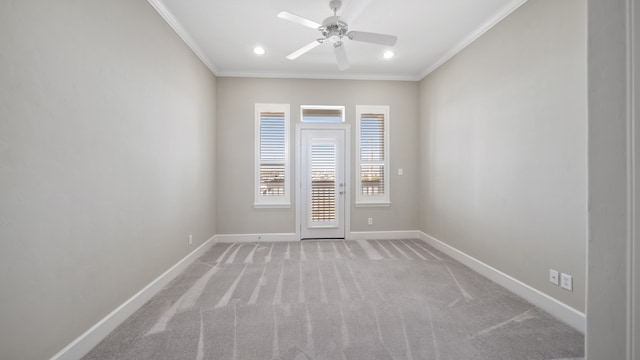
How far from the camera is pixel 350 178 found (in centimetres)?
461

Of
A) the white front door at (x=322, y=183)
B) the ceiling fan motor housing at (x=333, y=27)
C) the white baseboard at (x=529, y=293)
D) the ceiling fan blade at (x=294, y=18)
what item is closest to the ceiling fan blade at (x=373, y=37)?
the ceiling fan motor housing at (x=333, y=27)

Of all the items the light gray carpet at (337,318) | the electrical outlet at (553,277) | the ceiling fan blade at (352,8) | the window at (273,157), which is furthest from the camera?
the window at (273,157)

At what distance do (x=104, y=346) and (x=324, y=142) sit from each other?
12.1 ft

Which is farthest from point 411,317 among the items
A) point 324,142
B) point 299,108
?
point 299,108

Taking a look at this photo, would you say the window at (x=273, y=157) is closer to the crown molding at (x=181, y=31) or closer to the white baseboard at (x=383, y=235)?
the crown molding at (x=181, y=31)

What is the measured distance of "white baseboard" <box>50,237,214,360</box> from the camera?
5.31 ft

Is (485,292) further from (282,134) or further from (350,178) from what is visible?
(282,134)

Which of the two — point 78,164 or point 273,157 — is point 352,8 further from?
point 273,157

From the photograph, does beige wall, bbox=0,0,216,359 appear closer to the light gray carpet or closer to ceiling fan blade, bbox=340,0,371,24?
the light gray carpet

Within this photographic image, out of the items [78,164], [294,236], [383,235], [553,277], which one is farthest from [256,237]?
[553,277]

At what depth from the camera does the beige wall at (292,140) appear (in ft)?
14.4

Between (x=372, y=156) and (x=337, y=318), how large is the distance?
309cm

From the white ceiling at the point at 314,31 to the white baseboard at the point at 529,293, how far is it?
2.71m

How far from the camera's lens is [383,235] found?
182 inches
